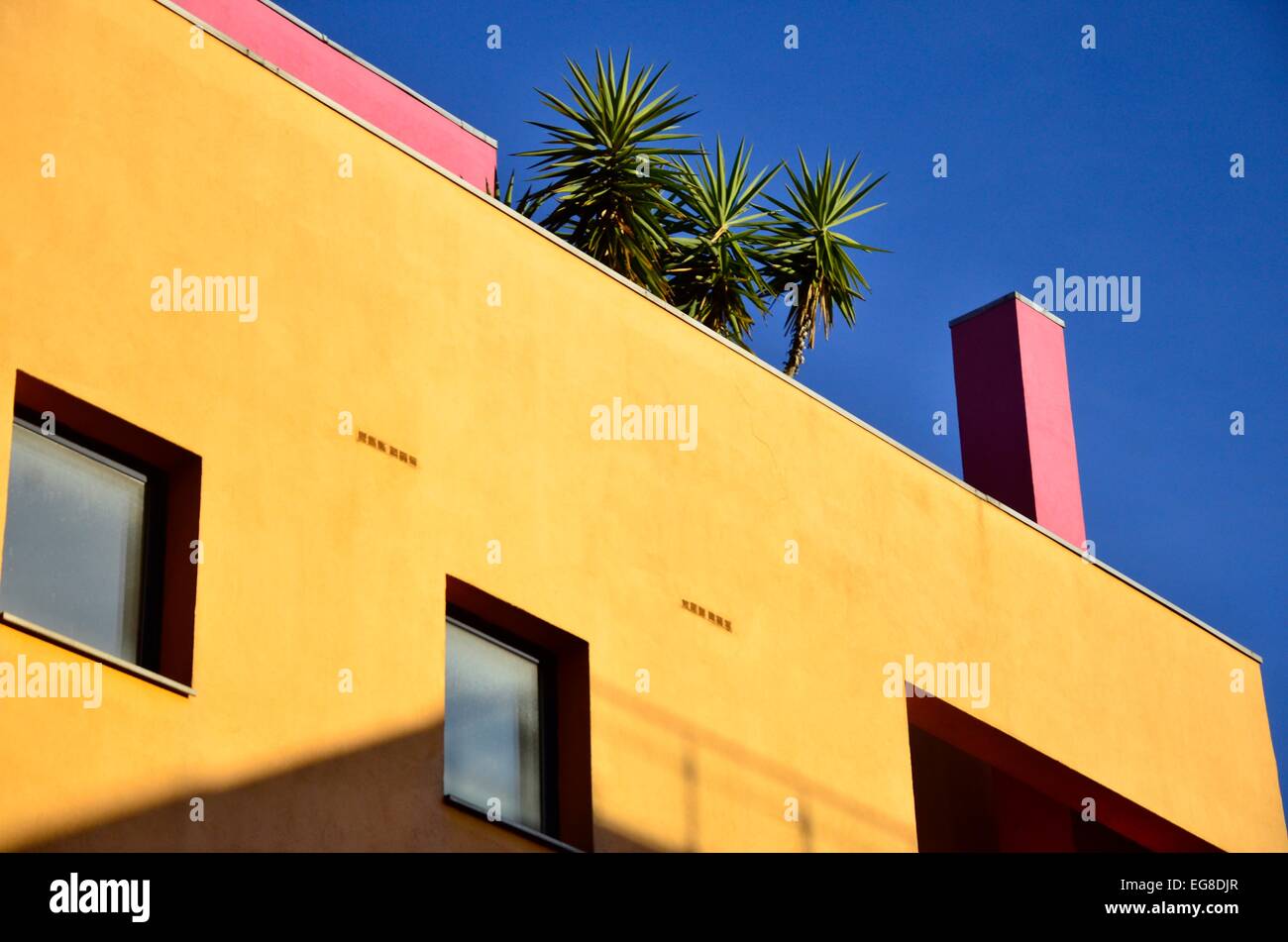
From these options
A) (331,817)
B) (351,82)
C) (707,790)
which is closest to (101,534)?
(331,817)

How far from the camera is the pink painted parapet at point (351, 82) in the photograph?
14609 millimetres

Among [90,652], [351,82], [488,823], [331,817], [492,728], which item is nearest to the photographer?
[90,652]

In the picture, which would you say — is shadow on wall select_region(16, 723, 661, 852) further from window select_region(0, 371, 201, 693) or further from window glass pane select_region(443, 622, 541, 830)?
window select_region(0, 371, 201, 693)

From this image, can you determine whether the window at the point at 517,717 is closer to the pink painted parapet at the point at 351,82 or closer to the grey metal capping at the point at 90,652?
the grey metal capping at the point at 90,652

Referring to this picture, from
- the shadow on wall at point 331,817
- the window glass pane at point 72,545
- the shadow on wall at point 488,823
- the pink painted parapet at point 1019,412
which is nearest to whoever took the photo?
the shadow on wall at point 331,817

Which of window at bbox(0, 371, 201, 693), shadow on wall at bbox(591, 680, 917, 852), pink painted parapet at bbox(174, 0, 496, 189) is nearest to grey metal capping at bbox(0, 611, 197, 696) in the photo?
window at bbox(0, 371, 201, 693)

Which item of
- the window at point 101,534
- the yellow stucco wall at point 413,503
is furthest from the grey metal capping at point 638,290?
the window at point 101,534

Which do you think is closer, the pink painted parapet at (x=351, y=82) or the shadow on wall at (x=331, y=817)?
the shadow on wall at (x=331, y=817)

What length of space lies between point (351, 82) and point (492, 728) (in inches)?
242

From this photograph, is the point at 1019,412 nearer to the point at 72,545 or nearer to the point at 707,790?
the point at 707,790

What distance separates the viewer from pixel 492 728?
37.0 ft

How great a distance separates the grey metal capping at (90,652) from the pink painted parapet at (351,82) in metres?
6.12

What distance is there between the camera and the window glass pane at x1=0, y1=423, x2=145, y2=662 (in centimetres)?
921
